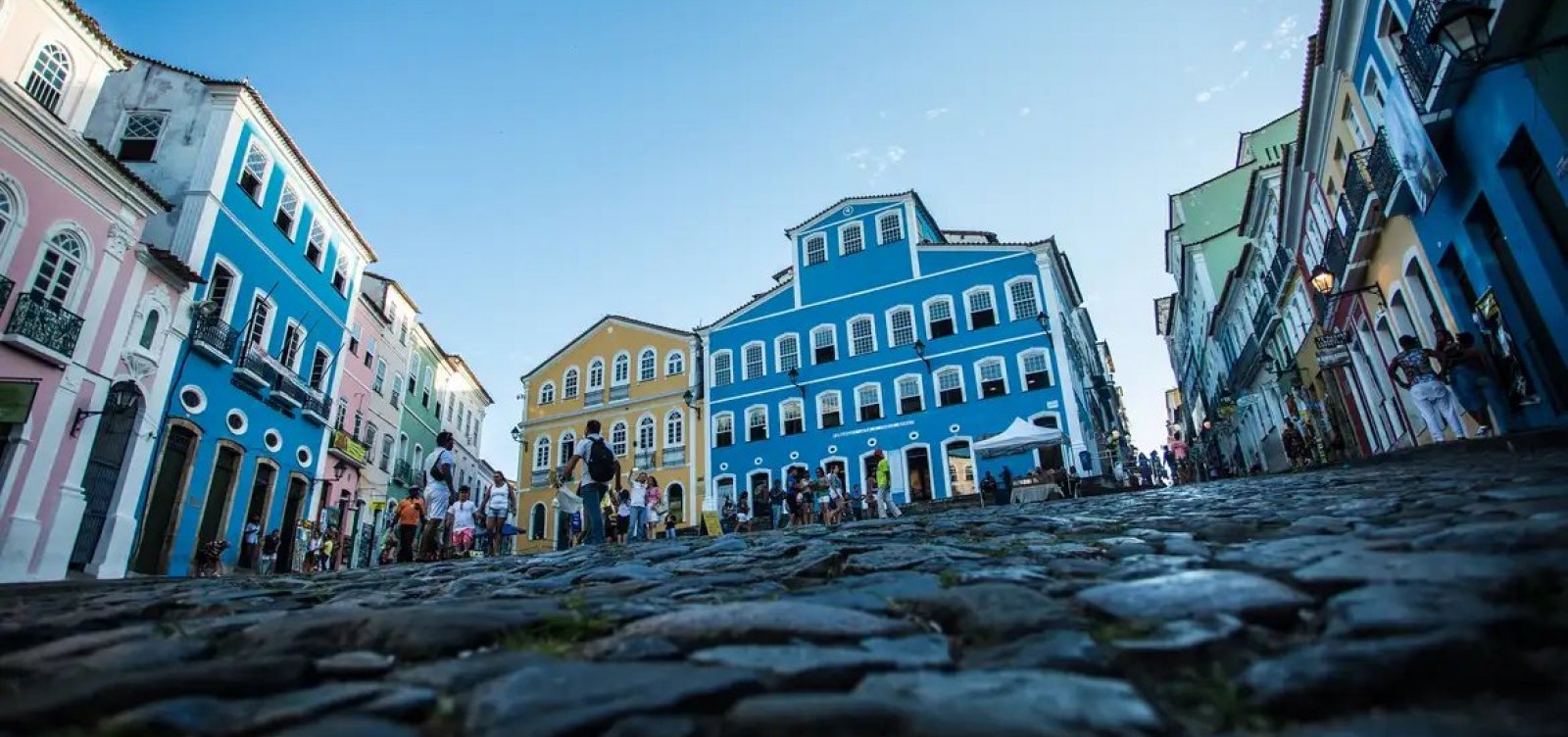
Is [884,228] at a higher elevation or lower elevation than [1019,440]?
higher

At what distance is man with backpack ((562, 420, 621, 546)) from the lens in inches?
390

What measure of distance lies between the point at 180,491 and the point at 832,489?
1491 centimetres

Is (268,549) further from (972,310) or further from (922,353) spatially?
(972,310)

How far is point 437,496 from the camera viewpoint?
1093cm

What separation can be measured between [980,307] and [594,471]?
21.7m

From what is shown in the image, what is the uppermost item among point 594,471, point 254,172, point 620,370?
point 254,172

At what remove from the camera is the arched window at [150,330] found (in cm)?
1543

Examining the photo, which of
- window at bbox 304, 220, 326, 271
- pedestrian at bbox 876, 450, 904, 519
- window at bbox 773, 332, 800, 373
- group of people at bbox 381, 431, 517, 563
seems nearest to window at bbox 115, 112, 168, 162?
window at bbox 304, 220, 326, 271

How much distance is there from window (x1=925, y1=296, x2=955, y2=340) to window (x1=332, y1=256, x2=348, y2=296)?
809 inches

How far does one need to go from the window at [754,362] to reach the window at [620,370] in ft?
21.1

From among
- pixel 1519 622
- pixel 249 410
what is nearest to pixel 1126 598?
pixel 1519 622

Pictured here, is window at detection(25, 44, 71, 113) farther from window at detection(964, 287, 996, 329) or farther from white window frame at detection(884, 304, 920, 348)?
window at detection(964, 287, 996, 329)

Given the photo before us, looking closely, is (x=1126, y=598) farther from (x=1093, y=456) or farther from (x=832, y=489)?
(x=1093, y=456)

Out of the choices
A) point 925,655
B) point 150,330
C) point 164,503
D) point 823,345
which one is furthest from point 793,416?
point 925,655
